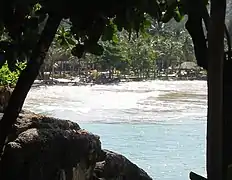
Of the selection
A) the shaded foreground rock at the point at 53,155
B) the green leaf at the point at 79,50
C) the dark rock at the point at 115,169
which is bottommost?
the dark rock at the point at 115,169

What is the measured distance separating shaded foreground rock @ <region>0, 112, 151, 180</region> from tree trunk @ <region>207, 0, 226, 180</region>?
167cm

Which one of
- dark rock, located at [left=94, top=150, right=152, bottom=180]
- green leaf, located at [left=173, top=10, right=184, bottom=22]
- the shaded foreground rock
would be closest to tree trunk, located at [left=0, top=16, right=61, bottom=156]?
green leaf, located at [left=173, top=10, right=184, bottom=22]

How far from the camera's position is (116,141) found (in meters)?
9.65

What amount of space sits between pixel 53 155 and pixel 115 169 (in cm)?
73

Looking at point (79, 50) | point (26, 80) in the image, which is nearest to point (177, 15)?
point (79, 50)

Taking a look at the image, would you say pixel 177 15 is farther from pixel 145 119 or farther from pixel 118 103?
pixel 118 103

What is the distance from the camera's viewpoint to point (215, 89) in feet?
3.58

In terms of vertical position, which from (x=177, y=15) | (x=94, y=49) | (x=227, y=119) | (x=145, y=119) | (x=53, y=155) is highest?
(x=177, y=15)

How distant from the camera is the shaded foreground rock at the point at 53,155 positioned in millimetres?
2748

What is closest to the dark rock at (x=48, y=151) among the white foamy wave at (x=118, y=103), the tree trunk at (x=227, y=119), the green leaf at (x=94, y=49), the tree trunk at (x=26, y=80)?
the tree trunk at (x=26, y=80)

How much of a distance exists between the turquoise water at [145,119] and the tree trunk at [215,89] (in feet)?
17.7

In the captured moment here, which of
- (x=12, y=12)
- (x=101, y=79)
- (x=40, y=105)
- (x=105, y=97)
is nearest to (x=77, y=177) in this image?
(x=12, y=12)

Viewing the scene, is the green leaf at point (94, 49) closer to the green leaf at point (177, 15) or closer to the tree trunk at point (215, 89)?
the green leaf at point (177, 15)

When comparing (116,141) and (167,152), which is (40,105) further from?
(167,152)
